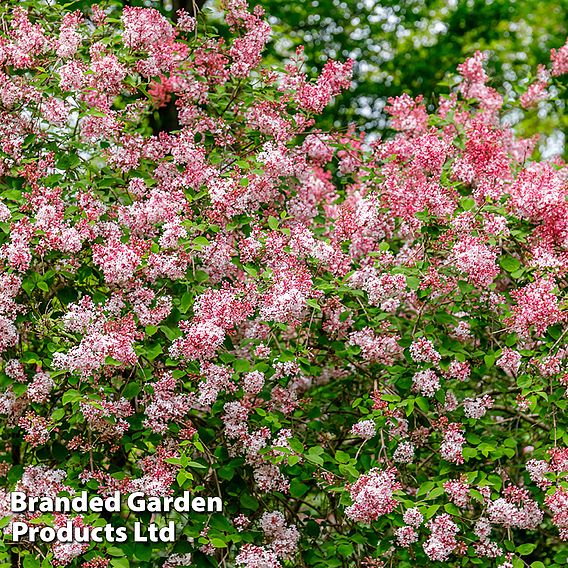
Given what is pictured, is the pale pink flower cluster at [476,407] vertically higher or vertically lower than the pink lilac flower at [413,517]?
higher

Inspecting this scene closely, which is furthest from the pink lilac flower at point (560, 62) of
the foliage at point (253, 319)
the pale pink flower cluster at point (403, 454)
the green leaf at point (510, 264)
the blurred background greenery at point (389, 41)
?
the blurred background greenery at point (389, 41)

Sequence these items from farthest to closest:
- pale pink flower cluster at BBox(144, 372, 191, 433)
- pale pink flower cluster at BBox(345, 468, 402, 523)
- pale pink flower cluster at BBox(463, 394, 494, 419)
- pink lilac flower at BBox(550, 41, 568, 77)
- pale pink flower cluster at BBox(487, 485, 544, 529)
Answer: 1. pink lilac flower at BBox(550, 41, 568, 77)
2. pale pink flower cluster at BBox(463, 394, 494, 419)
3. pale pink flower cluster at BBox(487, 485, 544, 529)
4. pale pink flower cluster at BBox(144, 372, 191, 433)
5. pale pink flower cluster at BBox(345, 468, 402, 523)

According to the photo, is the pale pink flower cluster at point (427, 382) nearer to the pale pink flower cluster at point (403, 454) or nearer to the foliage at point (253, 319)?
the foliage at point (253, 319)

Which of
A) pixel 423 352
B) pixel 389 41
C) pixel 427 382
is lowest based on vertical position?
pixel 427 382

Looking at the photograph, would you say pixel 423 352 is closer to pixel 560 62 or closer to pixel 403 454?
pixel 403 454

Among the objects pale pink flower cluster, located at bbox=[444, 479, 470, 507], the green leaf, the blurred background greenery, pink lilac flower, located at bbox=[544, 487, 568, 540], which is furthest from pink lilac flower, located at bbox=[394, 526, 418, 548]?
the blurred background greenery

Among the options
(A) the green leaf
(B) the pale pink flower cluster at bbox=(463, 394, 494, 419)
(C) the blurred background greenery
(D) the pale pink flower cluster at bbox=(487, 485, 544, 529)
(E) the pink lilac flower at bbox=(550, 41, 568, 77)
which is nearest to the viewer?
(D) the pale pink flower cluster at bbox=(487, 485, 544, 529)

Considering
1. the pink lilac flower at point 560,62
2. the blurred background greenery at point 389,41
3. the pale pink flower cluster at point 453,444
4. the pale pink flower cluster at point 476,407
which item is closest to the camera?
the pale pink flower cluster at point 453,444

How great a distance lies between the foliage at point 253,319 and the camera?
144 inches

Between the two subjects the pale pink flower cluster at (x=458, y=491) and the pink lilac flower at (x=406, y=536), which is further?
the pale pink flower cluster at (x=458, y=491)

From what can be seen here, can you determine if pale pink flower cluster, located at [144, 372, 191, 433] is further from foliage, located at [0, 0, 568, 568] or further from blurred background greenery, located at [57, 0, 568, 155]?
blurred background greenery, located at [57, 0, 568, 155]

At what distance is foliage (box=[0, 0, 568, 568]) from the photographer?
12.0 ft

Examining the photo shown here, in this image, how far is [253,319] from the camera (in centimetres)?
412

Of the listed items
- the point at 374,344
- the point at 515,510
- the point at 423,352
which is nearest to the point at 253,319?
the point at 374,344
